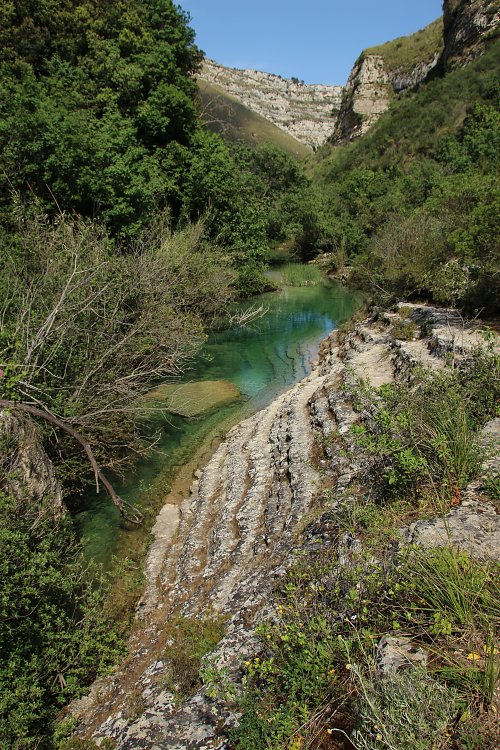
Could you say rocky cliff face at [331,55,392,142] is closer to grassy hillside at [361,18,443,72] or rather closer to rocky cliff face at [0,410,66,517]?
grassy hillside at [361,18,443,72]

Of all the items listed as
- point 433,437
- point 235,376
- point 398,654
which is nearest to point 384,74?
point 235,376

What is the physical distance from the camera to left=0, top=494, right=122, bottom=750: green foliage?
16.1 ft

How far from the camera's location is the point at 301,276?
35.1m

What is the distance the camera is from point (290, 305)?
28.2 meters

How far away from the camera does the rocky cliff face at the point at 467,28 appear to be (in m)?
48.7

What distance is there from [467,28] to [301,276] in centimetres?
4201

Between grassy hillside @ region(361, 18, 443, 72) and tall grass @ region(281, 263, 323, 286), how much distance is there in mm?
56936

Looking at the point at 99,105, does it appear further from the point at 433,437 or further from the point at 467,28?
the point at 467,28

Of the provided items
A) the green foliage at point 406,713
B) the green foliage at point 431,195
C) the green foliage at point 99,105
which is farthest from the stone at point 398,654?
the green foliage at point 99,105

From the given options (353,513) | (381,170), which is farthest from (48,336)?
(381,170)

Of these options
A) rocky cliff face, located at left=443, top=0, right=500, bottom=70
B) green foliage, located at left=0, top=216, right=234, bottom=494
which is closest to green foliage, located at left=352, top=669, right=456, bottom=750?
green foliage, located at left=0, top=216, right=234, bottom=494

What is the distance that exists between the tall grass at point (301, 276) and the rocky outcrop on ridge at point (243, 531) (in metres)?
20.8

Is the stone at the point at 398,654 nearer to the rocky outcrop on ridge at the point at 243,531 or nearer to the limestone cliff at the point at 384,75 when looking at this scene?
the rocky outcrop on ridge at the point at 243,531

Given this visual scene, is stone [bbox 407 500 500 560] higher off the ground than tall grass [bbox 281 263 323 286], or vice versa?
tall grass [bbox 281 263 323 286]
